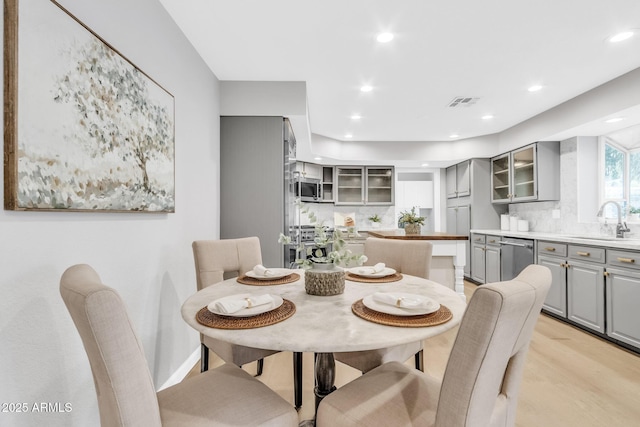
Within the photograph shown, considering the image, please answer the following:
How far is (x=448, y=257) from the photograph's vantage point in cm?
332

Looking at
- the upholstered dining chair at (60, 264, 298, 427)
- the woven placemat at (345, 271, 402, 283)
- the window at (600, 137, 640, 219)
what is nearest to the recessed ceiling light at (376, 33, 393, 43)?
the woven placemat at (345, 271, 402, 283)

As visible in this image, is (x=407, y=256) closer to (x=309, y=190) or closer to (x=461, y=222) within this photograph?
(x=309, y=190)

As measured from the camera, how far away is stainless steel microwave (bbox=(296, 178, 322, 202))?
5.11 m

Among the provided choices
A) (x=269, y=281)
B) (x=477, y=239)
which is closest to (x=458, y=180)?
(x=477, y=239)

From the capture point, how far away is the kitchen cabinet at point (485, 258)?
437cm

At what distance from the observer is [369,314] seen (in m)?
1.08

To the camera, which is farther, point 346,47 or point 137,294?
point 346,47

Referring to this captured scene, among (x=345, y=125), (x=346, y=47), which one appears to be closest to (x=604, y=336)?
(x=346, y=47)

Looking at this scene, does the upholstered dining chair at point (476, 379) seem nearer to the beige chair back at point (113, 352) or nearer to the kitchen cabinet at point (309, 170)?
the beige chair back at point (113, 352)

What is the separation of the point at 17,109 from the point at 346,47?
2063 millimetres

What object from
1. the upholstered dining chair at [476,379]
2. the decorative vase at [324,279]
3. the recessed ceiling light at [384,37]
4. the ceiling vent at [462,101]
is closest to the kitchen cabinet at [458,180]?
the ceiling vent at [462,101]

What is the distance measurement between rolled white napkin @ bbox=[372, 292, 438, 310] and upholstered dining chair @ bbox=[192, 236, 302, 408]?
30.1 inches

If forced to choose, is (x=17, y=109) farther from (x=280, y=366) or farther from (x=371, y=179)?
(x=371, y=179)

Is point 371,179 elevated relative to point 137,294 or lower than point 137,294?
elevated
